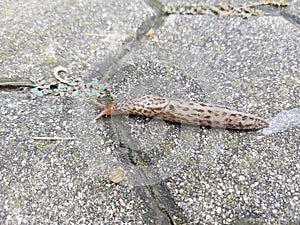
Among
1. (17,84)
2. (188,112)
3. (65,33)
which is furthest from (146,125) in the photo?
(65,33)

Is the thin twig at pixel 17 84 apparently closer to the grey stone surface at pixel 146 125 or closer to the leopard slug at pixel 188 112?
the grey stone surface at pixel 146 125

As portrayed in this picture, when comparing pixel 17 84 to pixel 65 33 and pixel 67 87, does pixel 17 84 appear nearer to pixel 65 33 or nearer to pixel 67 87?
pixel 67 87

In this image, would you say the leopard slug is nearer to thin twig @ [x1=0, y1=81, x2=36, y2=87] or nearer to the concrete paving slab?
the concrete paving slab

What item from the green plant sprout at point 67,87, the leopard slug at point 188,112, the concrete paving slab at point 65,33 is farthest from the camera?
the concrete paving slab at point 65,33

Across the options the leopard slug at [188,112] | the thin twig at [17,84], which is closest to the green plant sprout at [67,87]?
the thin twig at [17,84]

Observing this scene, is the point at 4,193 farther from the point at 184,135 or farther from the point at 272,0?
the point at 272,0

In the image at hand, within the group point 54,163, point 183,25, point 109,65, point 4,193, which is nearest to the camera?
point 4,193

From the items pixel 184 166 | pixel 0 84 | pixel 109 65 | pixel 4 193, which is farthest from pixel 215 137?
pixel 0 84
